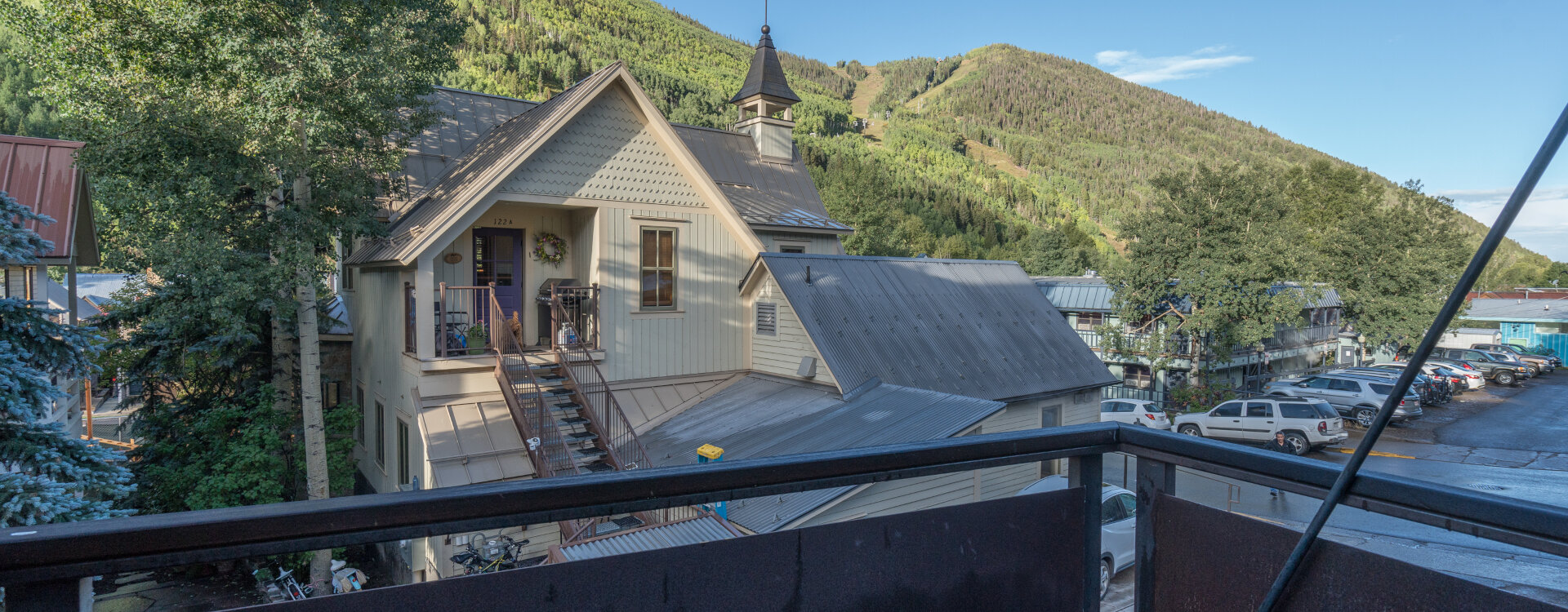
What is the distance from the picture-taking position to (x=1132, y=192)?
139 metres

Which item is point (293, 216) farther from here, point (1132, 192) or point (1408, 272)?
point (1132, 192)

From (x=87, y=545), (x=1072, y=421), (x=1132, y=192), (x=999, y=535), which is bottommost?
(x=1072, y=421)

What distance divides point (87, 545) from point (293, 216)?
1228cm

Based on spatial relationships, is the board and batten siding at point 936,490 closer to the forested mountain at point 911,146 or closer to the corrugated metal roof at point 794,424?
the corrugated metal roof at point 794,424

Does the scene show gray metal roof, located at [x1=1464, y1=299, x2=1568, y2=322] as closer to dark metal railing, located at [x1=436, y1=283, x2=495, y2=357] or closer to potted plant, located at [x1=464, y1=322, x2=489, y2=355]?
dark metal railing, located at [x1=436, y1=283, x2=495, y2=357]

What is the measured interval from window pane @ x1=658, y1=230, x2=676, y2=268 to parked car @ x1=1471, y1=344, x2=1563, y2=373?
46560 mm

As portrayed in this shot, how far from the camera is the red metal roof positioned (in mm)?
10883

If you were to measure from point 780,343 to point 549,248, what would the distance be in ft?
16.0

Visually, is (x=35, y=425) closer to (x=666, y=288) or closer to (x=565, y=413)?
(x=565, y=413)

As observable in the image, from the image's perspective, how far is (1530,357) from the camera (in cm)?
4019

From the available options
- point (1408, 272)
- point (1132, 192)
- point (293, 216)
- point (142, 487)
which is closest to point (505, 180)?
point (293, 216)

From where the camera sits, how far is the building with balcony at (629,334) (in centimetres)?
1145

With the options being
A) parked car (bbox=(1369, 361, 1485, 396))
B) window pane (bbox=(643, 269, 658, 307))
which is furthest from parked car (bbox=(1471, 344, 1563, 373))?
window pane (bbox=(643, 269, 658, 307))

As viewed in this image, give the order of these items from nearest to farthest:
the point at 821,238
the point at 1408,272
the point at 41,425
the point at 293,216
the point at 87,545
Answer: the point at 87,545 < the point at 41,425 < the point at 293,216 < the point at 821,238 < the point at 1408,272
